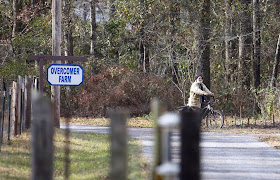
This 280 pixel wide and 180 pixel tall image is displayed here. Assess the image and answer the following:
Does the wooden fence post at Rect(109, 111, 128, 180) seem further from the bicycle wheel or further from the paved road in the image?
the bicycle wheel

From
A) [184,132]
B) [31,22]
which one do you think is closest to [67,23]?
[31,22]

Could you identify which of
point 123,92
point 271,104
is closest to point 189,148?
point 271,104

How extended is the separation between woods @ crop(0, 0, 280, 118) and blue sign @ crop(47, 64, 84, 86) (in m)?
7.42

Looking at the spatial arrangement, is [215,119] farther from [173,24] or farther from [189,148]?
[189,148]

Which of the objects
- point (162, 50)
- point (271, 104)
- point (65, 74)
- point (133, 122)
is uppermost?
point (162, 50)

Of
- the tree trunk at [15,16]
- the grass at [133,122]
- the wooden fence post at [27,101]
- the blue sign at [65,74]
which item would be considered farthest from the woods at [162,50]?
the wooden fence post at [27,101]

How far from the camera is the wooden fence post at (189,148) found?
3.96 metres

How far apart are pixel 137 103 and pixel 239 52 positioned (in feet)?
22.3

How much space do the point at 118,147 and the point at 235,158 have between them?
7634 mm

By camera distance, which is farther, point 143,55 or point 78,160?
point 143,55

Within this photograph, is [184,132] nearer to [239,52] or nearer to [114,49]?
[239,52]

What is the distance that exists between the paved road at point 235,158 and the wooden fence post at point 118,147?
3.71 m

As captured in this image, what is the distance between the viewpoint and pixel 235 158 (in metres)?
11.0

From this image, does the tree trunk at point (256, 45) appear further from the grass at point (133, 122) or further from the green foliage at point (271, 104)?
the grass at point (133, 122)
